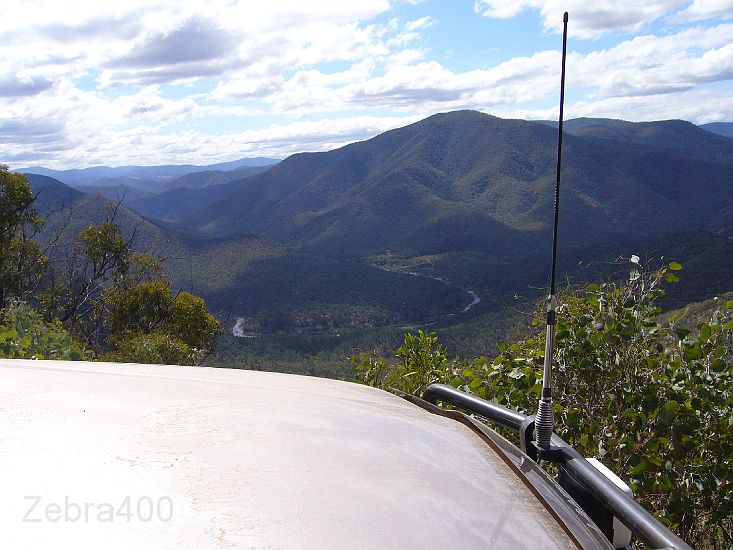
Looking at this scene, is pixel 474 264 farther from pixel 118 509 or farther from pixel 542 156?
pixel 118 509

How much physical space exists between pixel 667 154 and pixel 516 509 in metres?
197

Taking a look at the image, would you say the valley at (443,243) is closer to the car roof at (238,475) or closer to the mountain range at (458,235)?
the mountain range at (458,235)

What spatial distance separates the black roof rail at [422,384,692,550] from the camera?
1.29m

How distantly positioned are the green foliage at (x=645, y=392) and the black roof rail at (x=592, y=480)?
1.20 meters

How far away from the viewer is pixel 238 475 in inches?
53.9

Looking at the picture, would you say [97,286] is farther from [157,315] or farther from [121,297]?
→ [157,315]

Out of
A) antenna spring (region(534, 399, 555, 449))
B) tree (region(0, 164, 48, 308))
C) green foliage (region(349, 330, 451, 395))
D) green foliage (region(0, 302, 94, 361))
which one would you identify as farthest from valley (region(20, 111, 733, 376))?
antenna spring (region(534, 399, 555, 449))

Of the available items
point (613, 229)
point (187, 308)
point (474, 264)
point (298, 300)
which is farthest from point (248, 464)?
point (613, 229)

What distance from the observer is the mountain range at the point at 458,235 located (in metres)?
84.2

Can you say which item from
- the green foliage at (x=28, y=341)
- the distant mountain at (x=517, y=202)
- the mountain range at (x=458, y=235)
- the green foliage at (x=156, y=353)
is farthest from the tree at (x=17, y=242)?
the distant mountain at (x=517, y=202)

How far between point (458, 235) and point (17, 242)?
126 meters

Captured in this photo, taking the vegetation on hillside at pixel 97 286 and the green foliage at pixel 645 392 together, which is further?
the vegetation on hillside at pixel 97 286

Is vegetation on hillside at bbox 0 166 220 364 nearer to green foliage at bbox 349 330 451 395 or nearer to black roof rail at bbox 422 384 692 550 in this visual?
green foliage at bbox 349 330 451 395

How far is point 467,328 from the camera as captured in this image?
64.1 m
